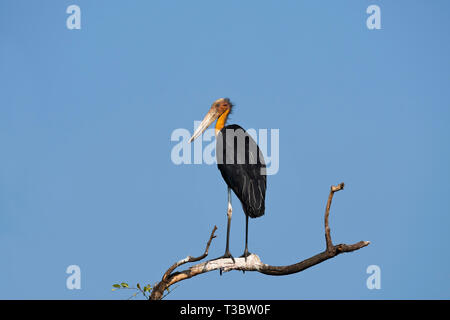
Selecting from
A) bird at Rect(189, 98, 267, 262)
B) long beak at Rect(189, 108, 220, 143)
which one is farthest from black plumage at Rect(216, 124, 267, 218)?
long beak at Rect(189, 108, 220, 143)

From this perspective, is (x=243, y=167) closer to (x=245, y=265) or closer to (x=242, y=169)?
(x=242, y=169)

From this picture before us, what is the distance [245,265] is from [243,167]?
5.79 feet

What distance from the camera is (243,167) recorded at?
9.47 m

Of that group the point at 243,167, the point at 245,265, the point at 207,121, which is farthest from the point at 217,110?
the point at 245,265

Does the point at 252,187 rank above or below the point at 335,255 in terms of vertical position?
above

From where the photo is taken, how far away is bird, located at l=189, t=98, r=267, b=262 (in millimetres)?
9305

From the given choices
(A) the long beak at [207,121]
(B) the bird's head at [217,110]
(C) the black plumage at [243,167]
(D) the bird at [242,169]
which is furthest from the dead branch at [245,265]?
(B) the bird's head at [217,110]

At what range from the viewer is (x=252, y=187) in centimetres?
934

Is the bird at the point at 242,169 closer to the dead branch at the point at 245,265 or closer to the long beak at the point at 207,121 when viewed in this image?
the dead branch at the point at 245,265

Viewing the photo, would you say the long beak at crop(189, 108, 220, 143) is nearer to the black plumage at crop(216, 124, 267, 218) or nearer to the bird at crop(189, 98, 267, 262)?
the bird at crop(189, 98, 267, 262)
